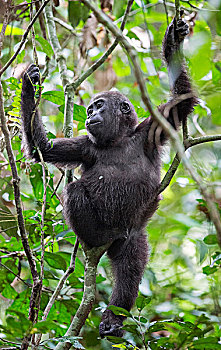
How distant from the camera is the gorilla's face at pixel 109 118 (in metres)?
4.49

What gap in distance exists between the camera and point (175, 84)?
4.11 m

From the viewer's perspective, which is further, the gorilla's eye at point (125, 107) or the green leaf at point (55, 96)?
the gorilla's eye at point (125, 107)

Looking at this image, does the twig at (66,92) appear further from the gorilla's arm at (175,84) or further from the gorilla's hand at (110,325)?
the gorilla's hand at (110,325)

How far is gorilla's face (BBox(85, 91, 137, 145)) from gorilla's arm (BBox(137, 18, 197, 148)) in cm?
45

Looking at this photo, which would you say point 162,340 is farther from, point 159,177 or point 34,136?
point 34,136

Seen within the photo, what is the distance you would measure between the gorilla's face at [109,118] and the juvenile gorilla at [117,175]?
11 millimetres

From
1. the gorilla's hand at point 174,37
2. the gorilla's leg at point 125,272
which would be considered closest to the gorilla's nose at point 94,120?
the gorilla's hand at point 174,37

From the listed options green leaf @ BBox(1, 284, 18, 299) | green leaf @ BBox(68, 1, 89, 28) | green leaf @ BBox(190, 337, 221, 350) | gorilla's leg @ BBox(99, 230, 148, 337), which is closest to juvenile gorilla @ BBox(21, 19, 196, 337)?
gorilla's leg @ BBox(99, 230, 148, 337)

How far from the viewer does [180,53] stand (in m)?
3.88

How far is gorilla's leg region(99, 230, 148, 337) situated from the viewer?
→ 161 inches

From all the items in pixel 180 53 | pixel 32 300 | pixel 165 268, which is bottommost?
pixel 165 268

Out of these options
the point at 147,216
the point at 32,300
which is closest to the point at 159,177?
the point at 147,216

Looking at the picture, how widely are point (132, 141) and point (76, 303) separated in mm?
1722

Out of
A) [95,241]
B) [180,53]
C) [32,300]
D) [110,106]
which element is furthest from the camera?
[110,106]
